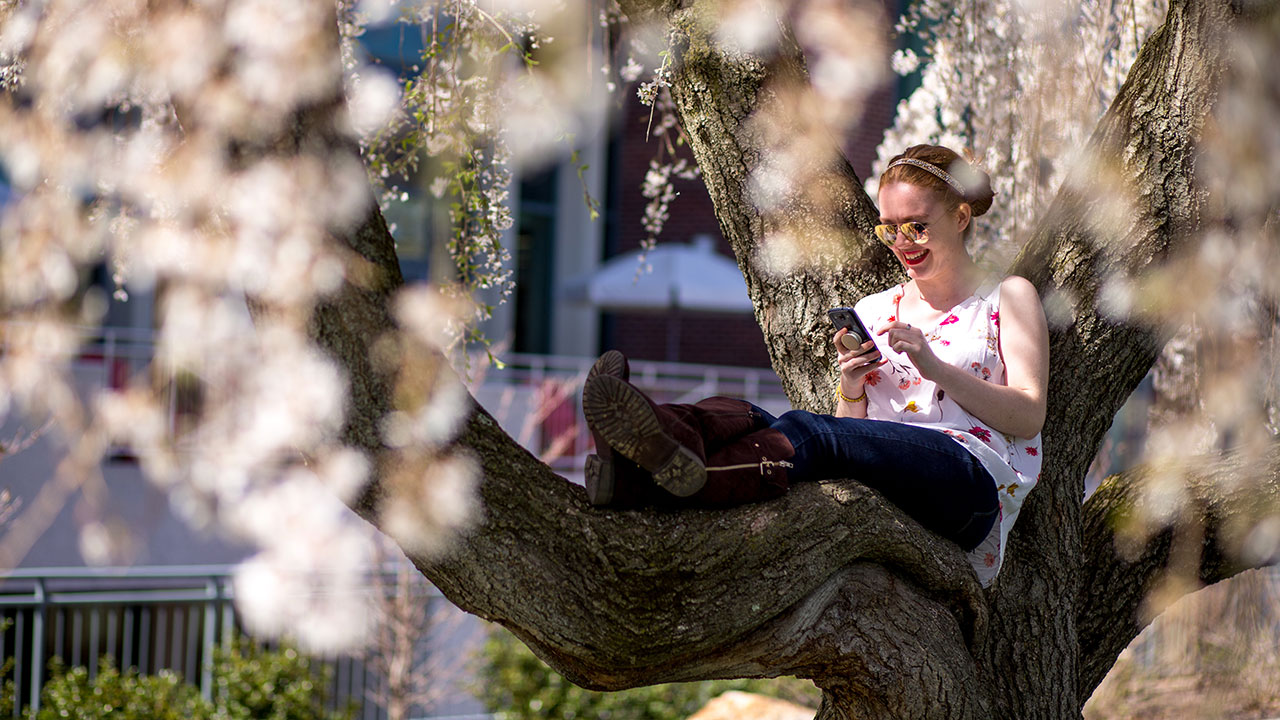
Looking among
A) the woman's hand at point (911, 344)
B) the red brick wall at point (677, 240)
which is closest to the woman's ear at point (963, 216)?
the woman's hand at point (911, 344)

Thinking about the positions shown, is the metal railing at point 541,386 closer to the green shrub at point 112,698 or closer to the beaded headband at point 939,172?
the green shrub at point 112,698

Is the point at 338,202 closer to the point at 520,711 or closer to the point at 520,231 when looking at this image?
the point at 520,711

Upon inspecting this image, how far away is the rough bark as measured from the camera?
214cm

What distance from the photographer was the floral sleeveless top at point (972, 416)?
2.45 meters

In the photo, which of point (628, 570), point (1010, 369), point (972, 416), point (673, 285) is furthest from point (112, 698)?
point (673, 285)

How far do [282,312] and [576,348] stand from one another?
413 inches

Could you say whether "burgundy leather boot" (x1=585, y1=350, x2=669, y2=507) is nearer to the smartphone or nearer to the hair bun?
the smartphone

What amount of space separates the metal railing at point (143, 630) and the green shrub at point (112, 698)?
0.56 feet

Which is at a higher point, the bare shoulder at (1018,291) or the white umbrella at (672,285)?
the white umbrella at (672,285)

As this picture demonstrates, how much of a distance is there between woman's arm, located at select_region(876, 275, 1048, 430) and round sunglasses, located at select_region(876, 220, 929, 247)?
184mm

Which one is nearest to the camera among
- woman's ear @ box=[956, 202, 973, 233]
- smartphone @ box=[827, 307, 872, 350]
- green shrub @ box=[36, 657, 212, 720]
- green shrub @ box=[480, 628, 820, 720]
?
smartphone @ box=[827, 307, 872, 350]

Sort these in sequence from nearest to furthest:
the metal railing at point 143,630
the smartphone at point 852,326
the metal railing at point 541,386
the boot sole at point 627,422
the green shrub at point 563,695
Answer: the boot sole at point 627,422, the smartphone at point 852,326, the metal railing at point 143,630, the green shrub at point 563,695, the metal railing at point 541,386

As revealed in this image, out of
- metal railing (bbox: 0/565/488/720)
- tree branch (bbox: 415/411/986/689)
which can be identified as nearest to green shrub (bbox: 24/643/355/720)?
metal railing (bbox: 0/565/488/720)

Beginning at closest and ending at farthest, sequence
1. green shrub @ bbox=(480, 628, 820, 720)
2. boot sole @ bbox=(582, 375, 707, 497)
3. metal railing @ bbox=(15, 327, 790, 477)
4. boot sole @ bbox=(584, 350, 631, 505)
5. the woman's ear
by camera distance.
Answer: boot sole @ bbox=(582, 375, 707, 497) < boot sole @ bbox=(584, 350, 631, 505) < the woman's ear < green shrub @ bbox=(480, 628, 820, 720) < metal railing @ bbox=(15, 327, 790, 477)
